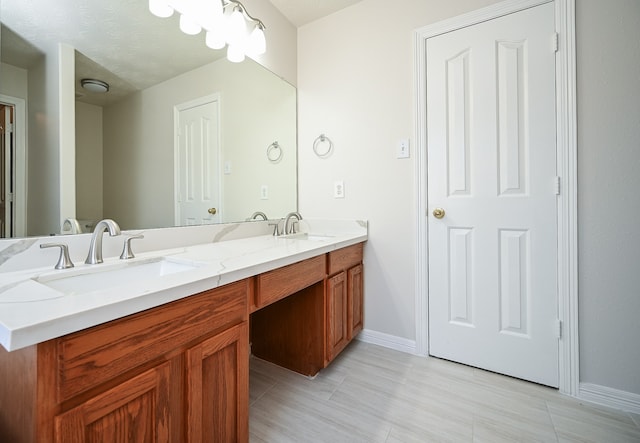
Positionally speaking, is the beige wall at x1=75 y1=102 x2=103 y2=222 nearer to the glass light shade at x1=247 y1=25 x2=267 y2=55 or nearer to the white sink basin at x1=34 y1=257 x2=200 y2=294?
the white sink basin at x1=34 y1=257 x2=200 y2=294

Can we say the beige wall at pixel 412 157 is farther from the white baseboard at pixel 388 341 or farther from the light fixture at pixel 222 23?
the light fixture at pixel 222 23

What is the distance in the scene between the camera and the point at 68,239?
39.6 inches

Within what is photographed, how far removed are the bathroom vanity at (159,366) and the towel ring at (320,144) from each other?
3.30ft

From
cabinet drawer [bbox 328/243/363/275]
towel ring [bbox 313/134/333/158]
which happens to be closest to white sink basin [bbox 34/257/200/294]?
cabinet drawer [bbox 328/243/363/275]

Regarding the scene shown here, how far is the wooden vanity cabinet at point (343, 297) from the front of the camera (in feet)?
5.08

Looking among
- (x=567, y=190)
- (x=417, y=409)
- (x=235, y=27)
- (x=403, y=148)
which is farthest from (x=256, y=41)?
(x=417, y=409)

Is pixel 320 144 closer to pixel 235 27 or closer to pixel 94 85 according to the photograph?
pixel 235 27

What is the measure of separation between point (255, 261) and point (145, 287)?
0.39 metres

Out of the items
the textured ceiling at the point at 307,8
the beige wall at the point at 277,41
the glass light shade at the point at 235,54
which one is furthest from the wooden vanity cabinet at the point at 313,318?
the textured ceiling at the point at 307,8

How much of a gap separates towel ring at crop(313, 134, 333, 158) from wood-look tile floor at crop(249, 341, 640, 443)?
143cm

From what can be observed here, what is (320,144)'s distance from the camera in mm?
2123

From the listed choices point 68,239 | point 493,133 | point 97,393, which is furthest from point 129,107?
point 493,133

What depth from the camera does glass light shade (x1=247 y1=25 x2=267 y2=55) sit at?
5.71 feet

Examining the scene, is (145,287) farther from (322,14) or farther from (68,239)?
(322,14)
